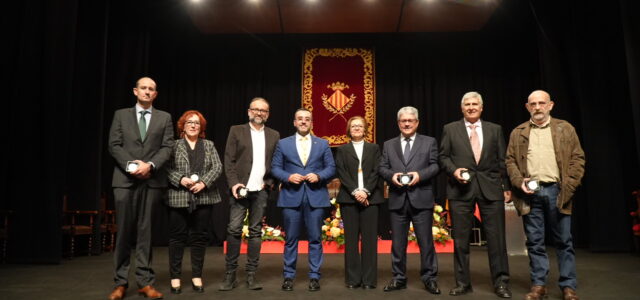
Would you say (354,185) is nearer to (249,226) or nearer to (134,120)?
(249,226)

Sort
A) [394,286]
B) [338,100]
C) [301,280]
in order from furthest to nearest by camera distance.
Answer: [338,100] < [301,280] < [394,286]

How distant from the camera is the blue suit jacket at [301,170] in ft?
11.4

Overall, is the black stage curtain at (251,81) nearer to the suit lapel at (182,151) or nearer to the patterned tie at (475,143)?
the patterned tie at (475,143)

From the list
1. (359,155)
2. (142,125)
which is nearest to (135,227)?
(142,125)

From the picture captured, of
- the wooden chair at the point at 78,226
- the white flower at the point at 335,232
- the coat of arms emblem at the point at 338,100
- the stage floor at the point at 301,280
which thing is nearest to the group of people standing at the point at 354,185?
the stage floor at the point at 301,280

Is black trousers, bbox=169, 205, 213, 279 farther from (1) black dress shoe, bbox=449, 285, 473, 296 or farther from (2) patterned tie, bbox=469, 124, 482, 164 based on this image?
(2) patterned tie, bbox=469, 124, 482, 164

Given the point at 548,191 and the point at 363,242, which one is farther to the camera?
the point at 363,242

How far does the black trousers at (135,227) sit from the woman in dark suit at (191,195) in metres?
0.16

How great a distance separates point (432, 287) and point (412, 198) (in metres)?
0.64

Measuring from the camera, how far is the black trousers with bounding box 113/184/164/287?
313 cm

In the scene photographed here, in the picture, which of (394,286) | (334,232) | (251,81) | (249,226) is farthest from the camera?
(251,81)

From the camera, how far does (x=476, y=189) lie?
3295 millimetres

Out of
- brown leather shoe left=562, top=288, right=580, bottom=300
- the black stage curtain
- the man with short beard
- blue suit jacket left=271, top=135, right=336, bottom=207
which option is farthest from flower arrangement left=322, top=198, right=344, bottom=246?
brown leather shoe left=562, top=288, right=580, bottom=300

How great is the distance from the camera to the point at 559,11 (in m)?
7.18
